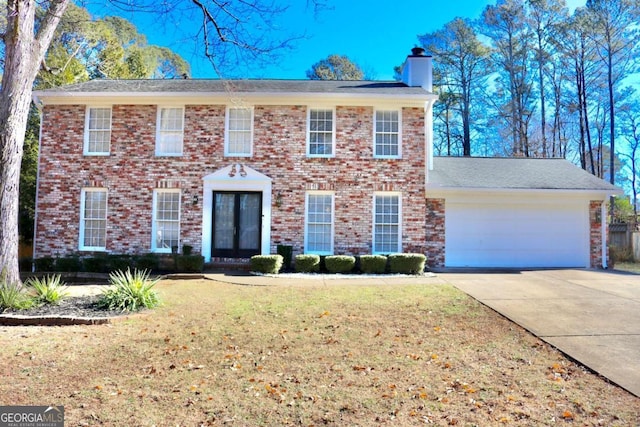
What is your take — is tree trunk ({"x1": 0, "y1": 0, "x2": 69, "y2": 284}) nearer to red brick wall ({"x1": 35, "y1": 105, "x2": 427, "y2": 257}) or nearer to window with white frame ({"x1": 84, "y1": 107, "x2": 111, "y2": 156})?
red brick wall ({"x1": 35, "y1": 105, "x2": 427, "y2": 257})

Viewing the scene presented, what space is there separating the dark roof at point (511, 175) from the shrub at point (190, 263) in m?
7.84

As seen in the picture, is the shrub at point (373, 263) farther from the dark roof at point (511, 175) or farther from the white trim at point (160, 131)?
the white trim at point (160, 131)

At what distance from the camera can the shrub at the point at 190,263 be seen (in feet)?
39.7

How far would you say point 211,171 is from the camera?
13.1 metres

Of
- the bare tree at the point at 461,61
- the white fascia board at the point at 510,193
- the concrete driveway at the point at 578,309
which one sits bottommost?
the concrete driveway at the point at 578,309

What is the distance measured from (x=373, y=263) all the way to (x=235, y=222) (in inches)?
185

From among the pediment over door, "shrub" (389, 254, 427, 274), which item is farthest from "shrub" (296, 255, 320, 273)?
the pediment over door

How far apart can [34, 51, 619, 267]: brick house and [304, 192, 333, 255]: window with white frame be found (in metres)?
0.03

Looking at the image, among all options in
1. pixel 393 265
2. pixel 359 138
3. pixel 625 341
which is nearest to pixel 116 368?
pixel 625 341

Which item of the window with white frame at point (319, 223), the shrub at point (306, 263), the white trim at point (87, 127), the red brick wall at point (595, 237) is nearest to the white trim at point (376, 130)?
the window with white frame at point (319, 223)

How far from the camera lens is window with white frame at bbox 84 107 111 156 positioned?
13.4 meters

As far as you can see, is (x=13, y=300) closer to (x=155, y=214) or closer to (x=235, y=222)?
(x=155, y=214)

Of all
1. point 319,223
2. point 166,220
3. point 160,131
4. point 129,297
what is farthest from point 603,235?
point 160,131

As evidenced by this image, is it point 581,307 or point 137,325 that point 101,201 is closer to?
point 137,325
